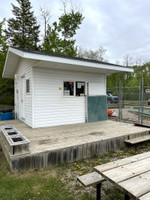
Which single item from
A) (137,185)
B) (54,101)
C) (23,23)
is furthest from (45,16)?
(137,185)

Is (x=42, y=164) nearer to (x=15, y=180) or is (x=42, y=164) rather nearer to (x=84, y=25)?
(x=15, y=180)

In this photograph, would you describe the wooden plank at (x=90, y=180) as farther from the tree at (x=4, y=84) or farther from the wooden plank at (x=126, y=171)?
the tree at (x=4, y=84)

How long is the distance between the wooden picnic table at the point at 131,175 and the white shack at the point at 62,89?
318 centimetres

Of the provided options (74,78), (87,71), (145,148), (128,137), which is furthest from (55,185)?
(87,71)

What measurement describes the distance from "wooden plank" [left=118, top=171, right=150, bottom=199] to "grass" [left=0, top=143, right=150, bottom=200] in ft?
2.63

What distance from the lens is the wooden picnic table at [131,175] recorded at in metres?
1.20

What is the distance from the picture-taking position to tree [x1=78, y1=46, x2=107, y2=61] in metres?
21.2

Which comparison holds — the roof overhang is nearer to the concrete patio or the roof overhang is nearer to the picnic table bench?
the concrete patio

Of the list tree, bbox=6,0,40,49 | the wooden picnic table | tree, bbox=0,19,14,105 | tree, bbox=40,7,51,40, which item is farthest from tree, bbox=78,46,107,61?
the wooden picnic table

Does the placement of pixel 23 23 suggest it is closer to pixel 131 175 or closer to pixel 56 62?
pixel 56 62

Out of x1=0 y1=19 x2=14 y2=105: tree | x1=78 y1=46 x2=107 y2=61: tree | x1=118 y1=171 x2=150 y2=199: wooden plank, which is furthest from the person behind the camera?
x1=78 y1=46 x2=107 y2=61: tree

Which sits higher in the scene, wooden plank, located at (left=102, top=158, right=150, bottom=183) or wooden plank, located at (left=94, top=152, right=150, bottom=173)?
wooden plank, located at (left=102, top=158, right=150, bottom=183)

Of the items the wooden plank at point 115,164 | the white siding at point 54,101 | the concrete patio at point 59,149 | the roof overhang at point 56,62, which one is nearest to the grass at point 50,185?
the concrete patio at point 59,149

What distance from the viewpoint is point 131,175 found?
144 cm
